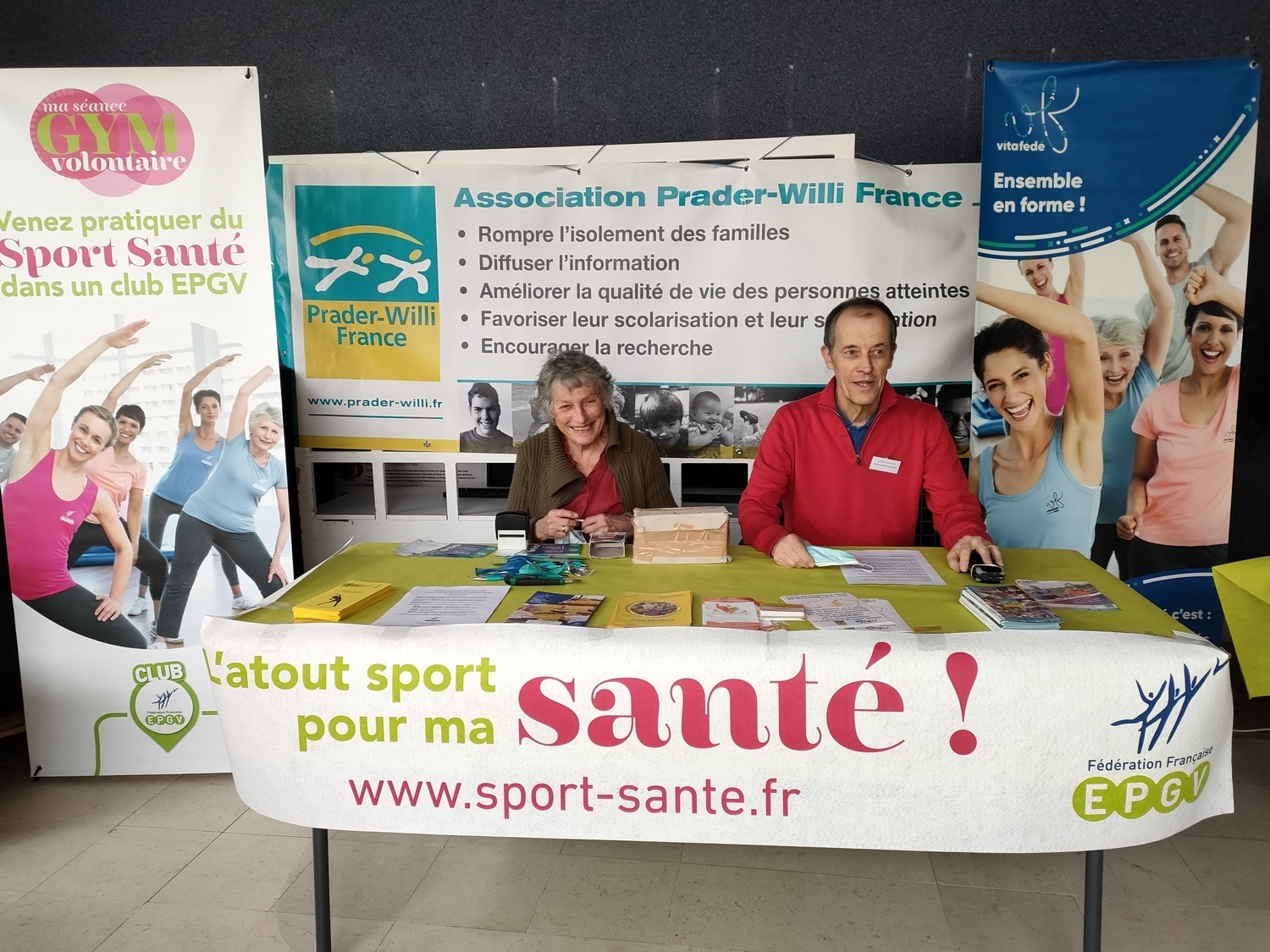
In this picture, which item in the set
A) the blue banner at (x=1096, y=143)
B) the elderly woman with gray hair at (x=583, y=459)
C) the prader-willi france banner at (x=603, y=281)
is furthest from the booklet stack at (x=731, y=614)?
the blue banner at (x=1096, y=143)

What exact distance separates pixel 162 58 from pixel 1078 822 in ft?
14.1

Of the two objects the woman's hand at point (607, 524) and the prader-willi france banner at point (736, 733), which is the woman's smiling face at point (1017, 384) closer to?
the woman's hand at point (607, 524)

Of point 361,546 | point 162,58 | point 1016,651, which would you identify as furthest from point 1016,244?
point 162,58

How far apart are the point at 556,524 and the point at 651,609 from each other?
0.89m

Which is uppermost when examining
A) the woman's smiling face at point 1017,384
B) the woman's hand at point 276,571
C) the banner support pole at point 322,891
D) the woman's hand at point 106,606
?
the woman's smiling face at point 1017,384

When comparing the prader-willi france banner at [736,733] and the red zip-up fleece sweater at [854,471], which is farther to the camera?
the red zip-up fleece sweater at [854,471]

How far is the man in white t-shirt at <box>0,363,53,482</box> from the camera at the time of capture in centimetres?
269

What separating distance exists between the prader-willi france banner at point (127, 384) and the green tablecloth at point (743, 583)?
0.75m

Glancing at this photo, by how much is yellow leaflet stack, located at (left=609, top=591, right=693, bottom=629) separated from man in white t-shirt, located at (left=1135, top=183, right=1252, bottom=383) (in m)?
2.11

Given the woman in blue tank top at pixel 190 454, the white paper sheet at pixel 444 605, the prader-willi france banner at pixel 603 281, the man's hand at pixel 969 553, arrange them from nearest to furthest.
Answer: the white paper sheet at pixel 444 605
the man's hand at pixel 969 553
the woman in blue tank top at pixel 190 454
the prader-willi france banner at pixel 603 281

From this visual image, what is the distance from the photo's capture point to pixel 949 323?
3.38 m

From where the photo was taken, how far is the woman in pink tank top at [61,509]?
271 cm

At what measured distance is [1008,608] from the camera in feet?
6.17

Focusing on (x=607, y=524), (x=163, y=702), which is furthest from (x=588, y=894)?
(x=163, y=702)
